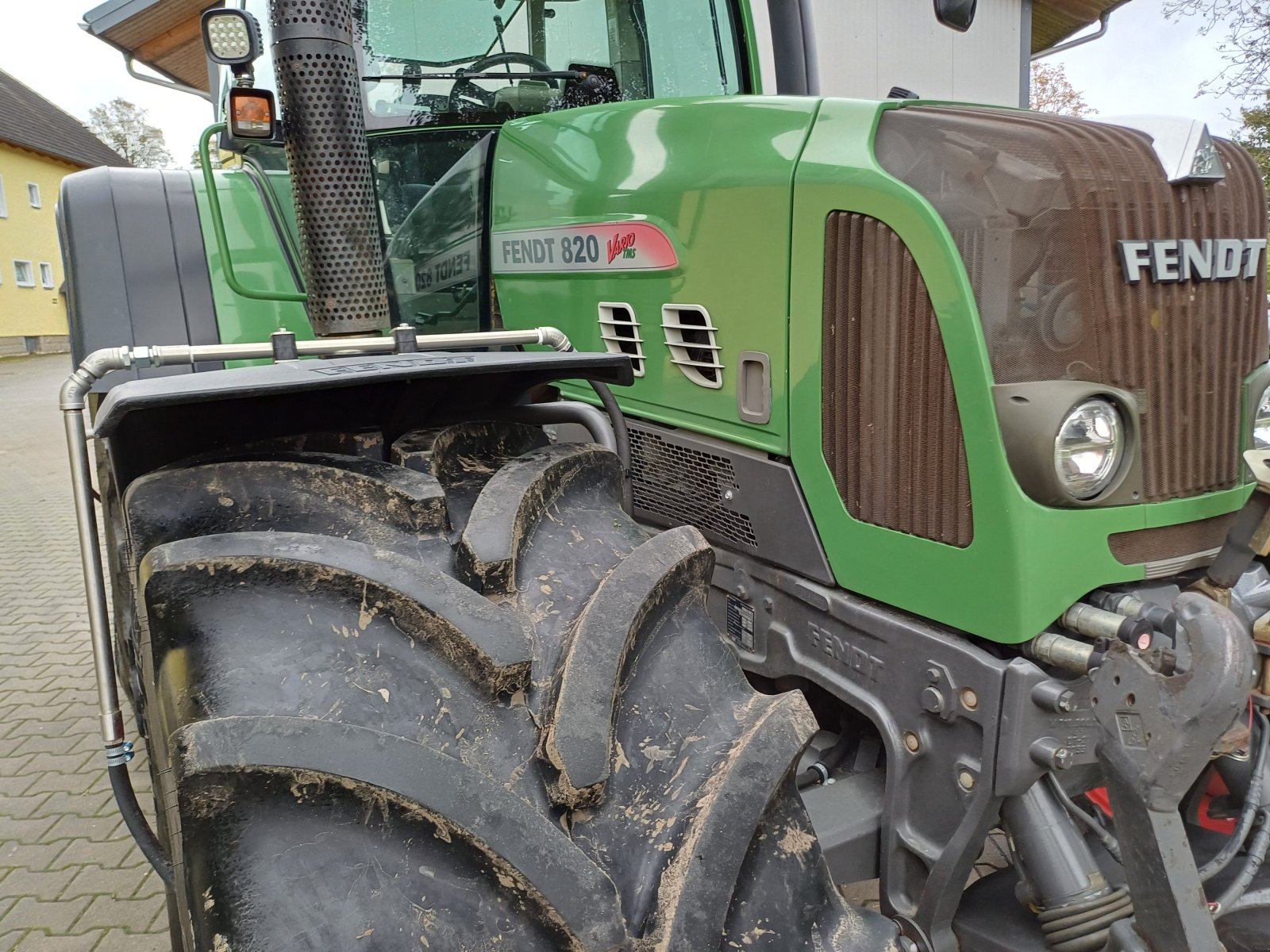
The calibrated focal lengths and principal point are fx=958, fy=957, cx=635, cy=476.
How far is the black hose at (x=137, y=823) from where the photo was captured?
1.31 m

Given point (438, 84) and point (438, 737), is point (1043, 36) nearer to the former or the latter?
point (438, 84)

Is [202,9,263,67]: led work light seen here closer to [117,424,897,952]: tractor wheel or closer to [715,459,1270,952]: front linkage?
[117,424,897,952]: tractor wheel

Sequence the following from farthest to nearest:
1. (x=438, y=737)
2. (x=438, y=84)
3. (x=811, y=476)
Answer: (x=438, y=84), (x=811, y=476), (x=438, y=737)

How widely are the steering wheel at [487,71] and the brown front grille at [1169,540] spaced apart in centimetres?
162

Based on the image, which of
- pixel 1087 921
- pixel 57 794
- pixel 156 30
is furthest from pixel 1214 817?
pixel 156 30

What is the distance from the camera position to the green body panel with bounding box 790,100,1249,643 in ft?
4.44

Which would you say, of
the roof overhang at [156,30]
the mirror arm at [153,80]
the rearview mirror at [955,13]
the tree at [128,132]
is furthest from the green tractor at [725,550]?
the tree at [128,132]

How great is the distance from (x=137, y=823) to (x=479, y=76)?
5.76 feet

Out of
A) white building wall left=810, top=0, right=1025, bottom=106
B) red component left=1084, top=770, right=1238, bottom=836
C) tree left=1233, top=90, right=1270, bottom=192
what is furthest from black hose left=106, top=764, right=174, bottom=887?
tree left=1233, top=90, right=1270, bottom=192

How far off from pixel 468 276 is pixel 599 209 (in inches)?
21.8

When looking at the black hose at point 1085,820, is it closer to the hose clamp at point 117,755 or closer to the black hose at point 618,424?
the black hose at point 618,424

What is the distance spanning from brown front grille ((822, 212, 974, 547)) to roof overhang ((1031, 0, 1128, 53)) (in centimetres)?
529

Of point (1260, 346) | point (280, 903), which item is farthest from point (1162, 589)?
point (280, 903)

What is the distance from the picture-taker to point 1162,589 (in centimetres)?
149
